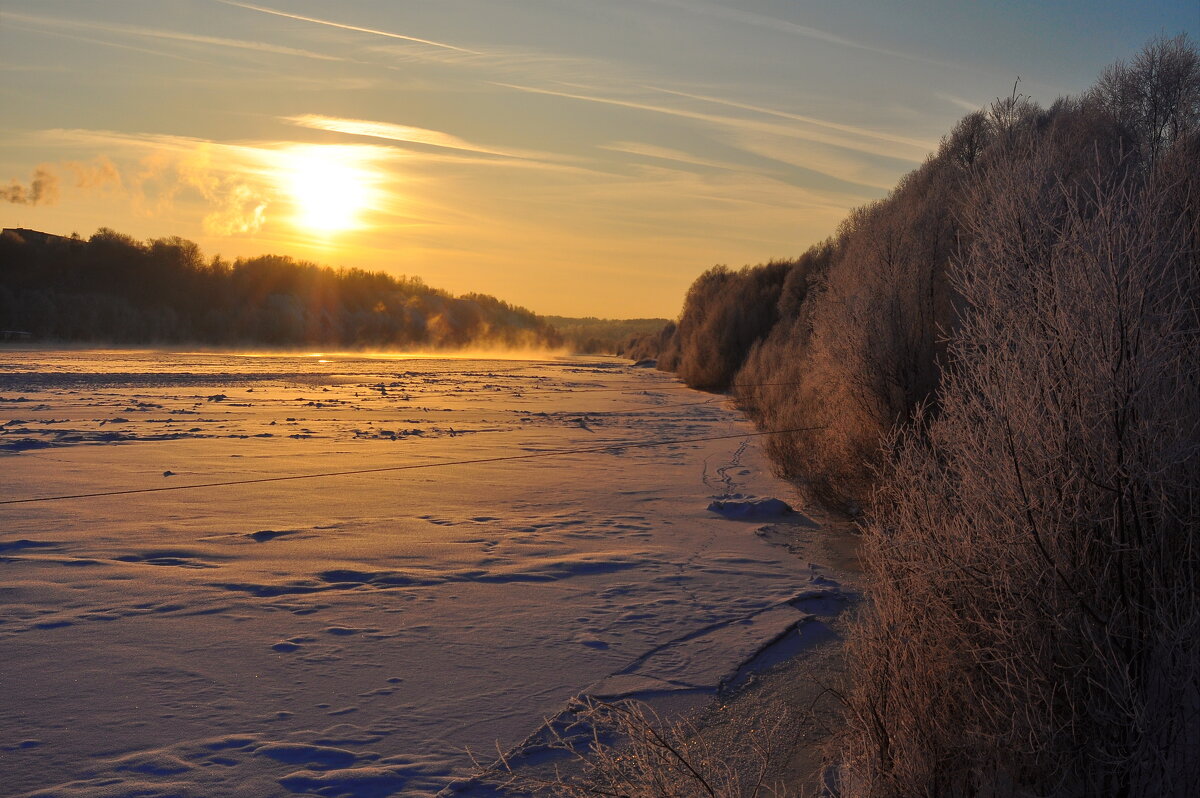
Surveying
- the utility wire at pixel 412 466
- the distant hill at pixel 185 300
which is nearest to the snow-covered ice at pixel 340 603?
the utility wire at pixel 412 466

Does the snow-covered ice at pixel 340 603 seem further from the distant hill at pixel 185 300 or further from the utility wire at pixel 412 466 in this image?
the distant hill at pixel 185 300

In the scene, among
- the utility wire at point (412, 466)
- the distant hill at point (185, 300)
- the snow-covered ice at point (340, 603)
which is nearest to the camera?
the snow-covered ice at point (340, 603)

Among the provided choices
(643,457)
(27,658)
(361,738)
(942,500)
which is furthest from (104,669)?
(643,457)

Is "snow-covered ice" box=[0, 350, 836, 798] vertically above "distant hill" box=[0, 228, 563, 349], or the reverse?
"distant hill" box=[0, 228, 563, 349]

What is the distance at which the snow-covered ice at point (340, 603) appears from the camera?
13.5ft

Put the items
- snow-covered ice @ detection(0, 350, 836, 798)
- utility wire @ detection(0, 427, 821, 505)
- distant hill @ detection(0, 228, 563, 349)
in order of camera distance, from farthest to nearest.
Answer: distant hill @ detection(0, 228, 563, 349) → utility wire @ detection(0, 427, 821, 505) → snow-covered ice @ detection(0, 350, 836, 798)

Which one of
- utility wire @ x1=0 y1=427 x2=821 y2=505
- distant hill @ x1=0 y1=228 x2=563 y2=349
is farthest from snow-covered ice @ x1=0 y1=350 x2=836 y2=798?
distant hill @ x1=0 y1=228 x2=563 y2=349

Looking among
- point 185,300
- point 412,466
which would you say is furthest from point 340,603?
point 185,300

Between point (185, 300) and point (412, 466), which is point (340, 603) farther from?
point (185, 300)

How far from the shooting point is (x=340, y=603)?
6297mm

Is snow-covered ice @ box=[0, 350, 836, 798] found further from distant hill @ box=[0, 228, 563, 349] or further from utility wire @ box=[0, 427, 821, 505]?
distant hill @ box=[0, 228, 563, 349]

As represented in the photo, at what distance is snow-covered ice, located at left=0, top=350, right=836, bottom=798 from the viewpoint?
4.13 m

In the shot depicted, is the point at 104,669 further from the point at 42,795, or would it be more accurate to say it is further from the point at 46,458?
the point at 46,458

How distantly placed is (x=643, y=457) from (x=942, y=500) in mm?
10971
